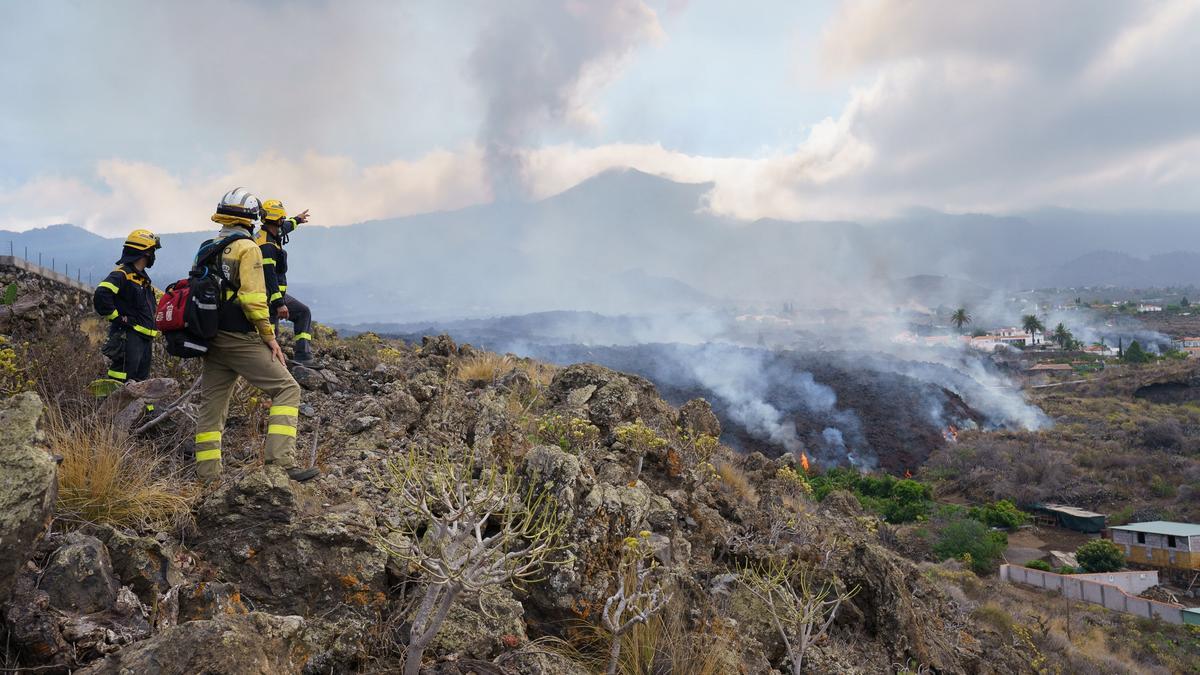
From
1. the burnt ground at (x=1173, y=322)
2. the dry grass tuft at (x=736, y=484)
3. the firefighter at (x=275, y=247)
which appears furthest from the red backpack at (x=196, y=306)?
the burnt ground at (x=1173, y=322)

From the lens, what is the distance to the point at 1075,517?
2977cm

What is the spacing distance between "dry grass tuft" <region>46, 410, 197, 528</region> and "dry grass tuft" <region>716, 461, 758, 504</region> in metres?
6.27

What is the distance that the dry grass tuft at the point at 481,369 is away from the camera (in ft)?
32.3

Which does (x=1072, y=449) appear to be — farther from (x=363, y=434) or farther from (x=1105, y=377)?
→ (x=363, y=434)

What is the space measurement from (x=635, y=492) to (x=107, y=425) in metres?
3.95

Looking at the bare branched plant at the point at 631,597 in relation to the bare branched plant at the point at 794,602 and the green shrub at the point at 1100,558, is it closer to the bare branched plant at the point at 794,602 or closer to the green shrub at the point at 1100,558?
the bare branched plant at the point at 794,602

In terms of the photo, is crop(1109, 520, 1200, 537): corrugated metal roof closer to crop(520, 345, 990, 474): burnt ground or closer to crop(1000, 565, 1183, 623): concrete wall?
crop(1000, 565, 1183, 623): concrete wall

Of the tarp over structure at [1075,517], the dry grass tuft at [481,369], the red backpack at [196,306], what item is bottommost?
the tarp over structure at [1075,517]

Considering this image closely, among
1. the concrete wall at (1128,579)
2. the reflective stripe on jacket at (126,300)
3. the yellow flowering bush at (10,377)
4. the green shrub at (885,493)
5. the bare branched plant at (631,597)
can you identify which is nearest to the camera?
the bare branched plant at (631,597)

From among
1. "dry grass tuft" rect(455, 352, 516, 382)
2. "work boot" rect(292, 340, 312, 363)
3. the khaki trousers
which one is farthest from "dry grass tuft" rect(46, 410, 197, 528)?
"dry grass tuft" rect(455, 352, 516, 382)

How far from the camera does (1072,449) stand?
39.9m

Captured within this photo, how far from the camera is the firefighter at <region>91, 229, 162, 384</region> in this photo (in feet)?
20.1

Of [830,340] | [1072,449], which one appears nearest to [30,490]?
[1072,449]

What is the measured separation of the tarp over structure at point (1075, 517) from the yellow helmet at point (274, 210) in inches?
1408
